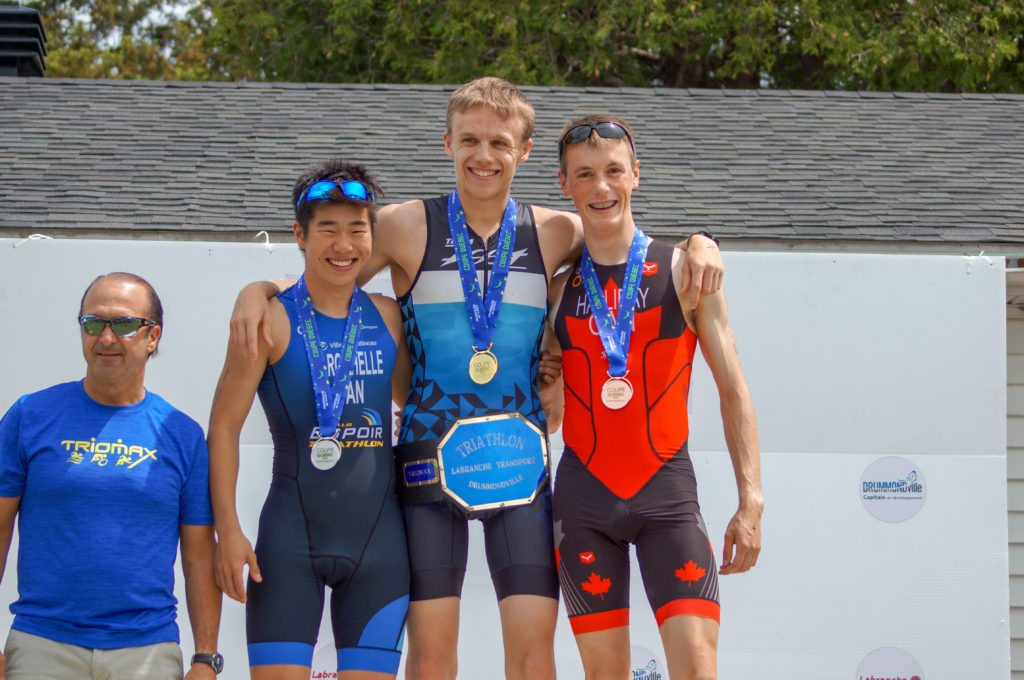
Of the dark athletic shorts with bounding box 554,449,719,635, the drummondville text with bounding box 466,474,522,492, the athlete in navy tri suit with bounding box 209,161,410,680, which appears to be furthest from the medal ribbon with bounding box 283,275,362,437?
the dark athletic shorts with bounding box 554,449,719,635

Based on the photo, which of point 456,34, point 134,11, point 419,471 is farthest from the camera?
point 134,11

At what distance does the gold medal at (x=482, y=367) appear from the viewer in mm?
3096

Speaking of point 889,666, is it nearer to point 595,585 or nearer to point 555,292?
point 595,585

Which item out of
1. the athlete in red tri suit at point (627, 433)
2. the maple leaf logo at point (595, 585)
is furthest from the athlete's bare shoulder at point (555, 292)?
the maple leaf logo at point (595, 585)

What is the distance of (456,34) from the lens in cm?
1246

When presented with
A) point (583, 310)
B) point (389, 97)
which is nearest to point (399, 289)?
point (583, 310)

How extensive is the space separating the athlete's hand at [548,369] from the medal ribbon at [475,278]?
26cm

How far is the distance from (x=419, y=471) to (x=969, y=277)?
10.9 ft

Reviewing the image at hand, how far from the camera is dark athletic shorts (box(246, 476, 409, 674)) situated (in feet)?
9.29

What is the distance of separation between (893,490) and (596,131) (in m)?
2.75

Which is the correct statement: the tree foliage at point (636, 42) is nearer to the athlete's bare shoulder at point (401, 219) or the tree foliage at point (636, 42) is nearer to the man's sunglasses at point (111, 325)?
the athlete's bare shoulder at point (401, 219)

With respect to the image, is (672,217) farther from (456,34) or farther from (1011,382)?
(456,34)

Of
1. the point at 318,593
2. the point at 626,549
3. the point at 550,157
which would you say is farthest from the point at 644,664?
the point at 550,157

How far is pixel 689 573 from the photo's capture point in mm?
2963
